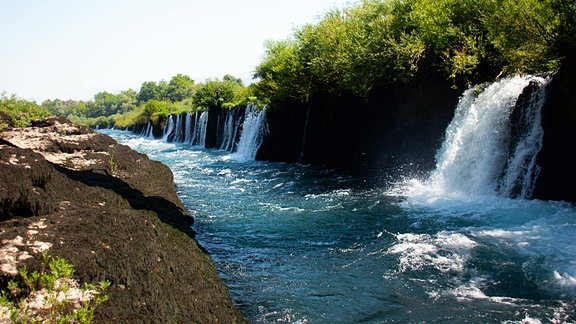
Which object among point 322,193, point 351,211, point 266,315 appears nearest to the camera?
point 266,315

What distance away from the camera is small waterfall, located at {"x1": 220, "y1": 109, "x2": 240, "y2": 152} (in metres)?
32.8

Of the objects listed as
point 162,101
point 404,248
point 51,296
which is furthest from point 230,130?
point 162,101

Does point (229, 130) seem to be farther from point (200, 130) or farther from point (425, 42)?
point (425, 42)

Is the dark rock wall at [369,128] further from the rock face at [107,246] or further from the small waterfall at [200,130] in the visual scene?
the small waterfall at [200,130]

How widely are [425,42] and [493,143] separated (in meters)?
5.08

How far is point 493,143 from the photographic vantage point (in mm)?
12258

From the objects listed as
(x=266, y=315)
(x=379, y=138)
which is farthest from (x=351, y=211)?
(x=379, y=138)

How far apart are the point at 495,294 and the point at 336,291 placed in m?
2.39

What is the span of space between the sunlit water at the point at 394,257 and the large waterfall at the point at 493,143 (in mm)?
685

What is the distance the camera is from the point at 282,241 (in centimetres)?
946

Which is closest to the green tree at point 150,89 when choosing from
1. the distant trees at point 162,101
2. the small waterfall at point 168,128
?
the distant trees at point 162,101

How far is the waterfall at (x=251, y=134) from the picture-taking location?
88.0 ft

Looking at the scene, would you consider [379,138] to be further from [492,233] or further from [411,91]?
[492,233]

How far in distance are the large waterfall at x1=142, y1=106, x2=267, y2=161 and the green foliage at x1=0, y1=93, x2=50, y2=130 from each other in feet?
39.3
